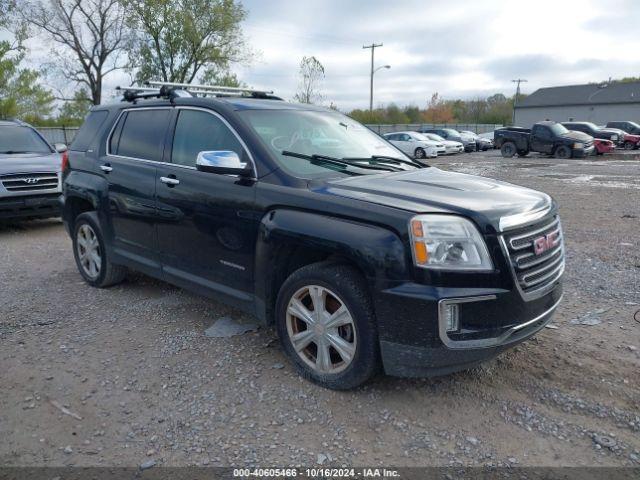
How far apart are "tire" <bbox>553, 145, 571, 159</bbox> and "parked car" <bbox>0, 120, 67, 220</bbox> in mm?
22016

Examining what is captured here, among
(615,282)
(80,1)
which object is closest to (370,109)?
(80,1)

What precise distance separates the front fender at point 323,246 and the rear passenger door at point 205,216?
0.46ft

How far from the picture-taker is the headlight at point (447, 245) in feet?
9.28

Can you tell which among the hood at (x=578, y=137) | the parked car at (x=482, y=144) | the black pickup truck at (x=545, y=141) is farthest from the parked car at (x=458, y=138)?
the hood at (x=578, y=137)

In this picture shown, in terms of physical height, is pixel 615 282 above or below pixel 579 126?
below

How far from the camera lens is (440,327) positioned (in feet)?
9.29

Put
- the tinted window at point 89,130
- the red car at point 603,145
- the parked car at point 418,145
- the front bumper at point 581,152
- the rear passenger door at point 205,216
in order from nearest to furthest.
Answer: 1. the rear passenger door at point 205,216
2. the tinted window at point 89,130
3. the front bumper at point 581,152
4. the red car at point 603,145
5. the parked car at point 418,145

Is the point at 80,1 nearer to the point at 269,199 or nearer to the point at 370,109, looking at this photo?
the point at 370,109

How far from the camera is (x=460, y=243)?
2865 millimetres

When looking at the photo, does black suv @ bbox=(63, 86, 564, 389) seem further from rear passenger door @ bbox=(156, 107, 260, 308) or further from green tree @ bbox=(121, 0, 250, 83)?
green tree @ bbox=(121, 0, 250, 83)

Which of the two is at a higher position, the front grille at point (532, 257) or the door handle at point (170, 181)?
the door handle at point (170, 181)

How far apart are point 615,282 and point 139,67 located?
35.1 meters

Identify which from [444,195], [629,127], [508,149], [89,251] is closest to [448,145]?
[508,149]

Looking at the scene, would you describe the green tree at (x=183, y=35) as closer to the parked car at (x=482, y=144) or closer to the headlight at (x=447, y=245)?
the parked car at (x=482, y=144)
